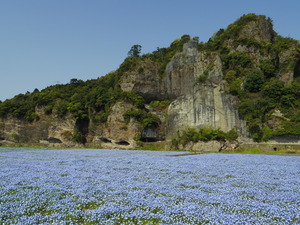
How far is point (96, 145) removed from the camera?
184 feet

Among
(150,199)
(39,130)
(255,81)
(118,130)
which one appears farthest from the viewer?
(39,130)

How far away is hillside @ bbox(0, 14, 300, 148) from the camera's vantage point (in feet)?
143

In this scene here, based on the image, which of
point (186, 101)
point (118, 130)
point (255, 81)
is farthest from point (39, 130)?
point (255, 81)

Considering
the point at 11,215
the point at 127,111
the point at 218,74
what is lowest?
the point at 11,215

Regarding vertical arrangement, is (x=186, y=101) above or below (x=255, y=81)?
below

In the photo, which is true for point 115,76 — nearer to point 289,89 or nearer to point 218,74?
point 218,74

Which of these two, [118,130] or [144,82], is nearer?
[118,130]

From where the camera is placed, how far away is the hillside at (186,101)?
43.6 metres

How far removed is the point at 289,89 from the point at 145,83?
30544 millimetres

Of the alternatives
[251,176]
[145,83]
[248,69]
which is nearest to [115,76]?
[145,83]

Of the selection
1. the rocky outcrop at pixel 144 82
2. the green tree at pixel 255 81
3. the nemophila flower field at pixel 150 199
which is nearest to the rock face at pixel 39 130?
the rocky outcrop at pixel 144 82

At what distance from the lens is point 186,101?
1998 inches

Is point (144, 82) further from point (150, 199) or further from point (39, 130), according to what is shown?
point (150, 199)

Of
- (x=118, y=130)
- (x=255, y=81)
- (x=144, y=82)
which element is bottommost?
(x=118, y=130)
